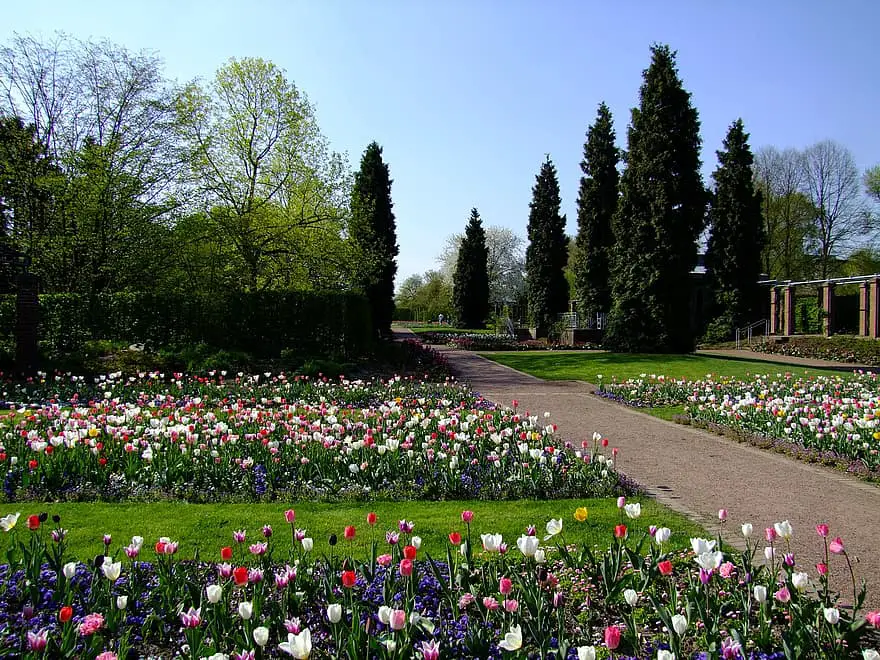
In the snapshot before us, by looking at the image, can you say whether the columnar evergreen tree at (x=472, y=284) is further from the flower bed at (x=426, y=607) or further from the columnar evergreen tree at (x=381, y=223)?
the flower bed at (x=426, y=607)

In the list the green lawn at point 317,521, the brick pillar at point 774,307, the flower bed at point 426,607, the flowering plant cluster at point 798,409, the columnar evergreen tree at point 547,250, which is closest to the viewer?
the flower bed at point 426,607

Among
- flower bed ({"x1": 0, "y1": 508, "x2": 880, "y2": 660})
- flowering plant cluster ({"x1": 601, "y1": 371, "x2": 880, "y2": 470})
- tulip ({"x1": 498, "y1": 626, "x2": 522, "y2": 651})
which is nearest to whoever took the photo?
tulip ({"x1": 498, "y1": 626, "x2": 522, "y2": 651})

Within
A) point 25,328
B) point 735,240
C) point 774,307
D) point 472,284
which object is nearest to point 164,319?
point 25,328

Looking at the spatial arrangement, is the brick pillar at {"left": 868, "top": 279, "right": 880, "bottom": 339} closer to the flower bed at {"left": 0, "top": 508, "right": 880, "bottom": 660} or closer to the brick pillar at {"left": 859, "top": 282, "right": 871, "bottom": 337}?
the brick pillar at {"left": 859, "top": 282, "right": 871, "bottom": 337}

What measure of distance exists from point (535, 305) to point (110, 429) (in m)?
32.7

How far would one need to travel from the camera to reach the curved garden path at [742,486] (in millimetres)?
4238

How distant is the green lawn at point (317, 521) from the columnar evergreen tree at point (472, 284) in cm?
4838

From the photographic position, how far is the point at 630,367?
727 inches

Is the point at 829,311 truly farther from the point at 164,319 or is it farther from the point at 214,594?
the point at 214,594

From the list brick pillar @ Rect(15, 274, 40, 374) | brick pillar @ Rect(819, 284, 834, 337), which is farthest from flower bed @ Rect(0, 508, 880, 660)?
brick pillar @ Rect(819, 284, 834, 337)

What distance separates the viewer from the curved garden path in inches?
167

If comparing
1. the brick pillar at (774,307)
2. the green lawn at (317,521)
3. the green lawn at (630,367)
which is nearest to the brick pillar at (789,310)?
the brick pillar at (774,307)

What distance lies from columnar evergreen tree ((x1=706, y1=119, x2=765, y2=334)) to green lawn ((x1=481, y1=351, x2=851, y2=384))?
1320 centimetres

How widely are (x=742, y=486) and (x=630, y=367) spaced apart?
13003 mm
